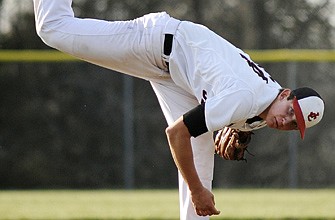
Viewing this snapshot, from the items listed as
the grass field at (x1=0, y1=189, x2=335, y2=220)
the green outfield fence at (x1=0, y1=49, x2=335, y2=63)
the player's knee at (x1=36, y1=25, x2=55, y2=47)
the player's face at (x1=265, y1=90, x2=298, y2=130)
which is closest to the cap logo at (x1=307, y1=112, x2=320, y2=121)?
the player's face at (x1=265, y1=90, x2=298, y2=130)

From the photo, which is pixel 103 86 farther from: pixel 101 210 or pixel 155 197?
pixel 101 210

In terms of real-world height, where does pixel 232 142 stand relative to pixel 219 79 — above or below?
below

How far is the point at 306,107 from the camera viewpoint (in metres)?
6.78

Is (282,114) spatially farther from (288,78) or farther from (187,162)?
(288,78)

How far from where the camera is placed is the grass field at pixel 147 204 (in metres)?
11.3

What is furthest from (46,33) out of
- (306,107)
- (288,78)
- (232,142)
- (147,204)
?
(288,78)

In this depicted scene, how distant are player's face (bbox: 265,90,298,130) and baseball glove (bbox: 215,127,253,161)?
655 millimetres

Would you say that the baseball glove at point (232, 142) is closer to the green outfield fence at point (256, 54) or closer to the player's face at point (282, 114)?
the player's face at point (282, 114)

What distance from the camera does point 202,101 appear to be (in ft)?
23.0

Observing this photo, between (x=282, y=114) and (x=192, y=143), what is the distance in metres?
1.07

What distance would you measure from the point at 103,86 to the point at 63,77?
0.57 m

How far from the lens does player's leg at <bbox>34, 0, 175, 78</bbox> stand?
7.06 m

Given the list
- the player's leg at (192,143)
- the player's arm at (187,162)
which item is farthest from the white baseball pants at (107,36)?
the player's arm at (187,162)

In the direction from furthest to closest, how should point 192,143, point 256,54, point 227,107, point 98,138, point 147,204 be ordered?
point 98,138
point 256,54
point 147,204
point 192,143
point 227,107
